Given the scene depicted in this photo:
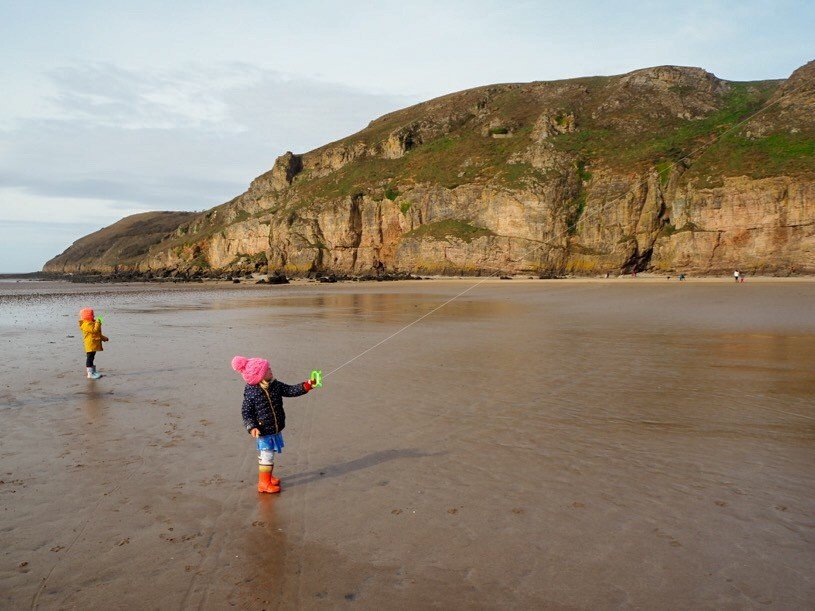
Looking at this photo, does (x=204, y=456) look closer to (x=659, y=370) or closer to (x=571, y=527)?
(x=571, y=527)

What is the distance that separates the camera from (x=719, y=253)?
164 feet

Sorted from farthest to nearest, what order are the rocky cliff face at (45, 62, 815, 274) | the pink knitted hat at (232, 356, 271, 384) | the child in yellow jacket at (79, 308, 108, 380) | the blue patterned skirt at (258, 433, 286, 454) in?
the rocky cliff face at (45, 62, 815, 274)
the child in yellow jacket at (79, 308, 108, 380)
the pink knitted hat at (232, 356, 271, 384)
the blue patterned skirt at (258, 433, 286, 454)

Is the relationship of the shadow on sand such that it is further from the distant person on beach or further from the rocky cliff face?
the rocky cliff face

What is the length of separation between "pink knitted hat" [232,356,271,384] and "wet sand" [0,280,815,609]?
45.6 inches

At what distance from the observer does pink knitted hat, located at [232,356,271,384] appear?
560cm

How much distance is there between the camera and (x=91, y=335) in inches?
443

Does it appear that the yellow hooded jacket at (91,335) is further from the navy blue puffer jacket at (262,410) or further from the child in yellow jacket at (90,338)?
the navy blue puffer jacket at (262,410)

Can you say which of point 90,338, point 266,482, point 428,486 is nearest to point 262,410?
point 266,482

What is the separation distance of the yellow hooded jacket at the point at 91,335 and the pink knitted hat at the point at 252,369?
7247 millimetres

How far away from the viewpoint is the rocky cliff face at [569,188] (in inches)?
1949

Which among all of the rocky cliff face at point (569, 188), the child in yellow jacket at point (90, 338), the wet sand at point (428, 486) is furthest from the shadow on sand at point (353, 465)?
the rocky cliff face at point (569, 188)

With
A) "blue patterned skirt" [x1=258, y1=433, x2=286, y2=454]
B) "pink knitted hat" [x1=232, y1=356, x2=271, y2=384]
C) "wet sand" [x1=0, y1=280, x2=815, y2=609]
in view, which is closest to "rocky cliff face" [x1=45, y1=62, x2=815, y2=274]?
"wet sand" [x1=0, y1=280, x2=815, y2=609]

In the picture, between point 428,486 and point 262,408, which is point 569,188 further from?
point 262,408

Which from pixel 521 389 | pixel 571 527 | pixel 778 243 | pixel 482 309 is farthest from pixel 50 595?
pixel 778 243
